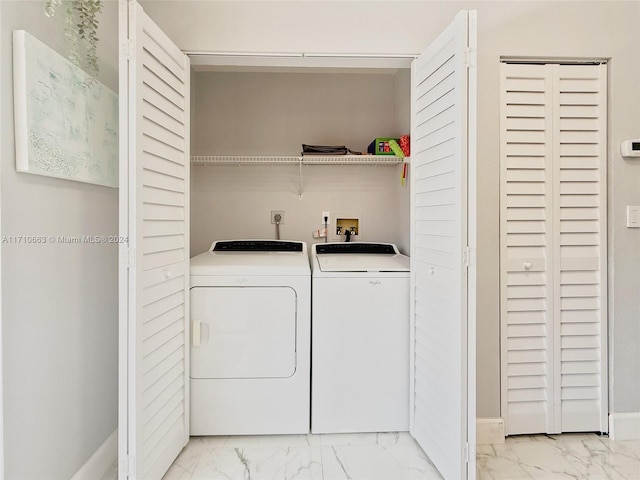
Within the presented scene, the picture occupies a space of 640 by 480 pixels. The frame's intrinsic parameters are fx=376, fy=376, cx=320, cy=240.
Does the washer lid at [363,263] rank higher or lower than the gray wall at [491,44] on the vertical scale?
lower

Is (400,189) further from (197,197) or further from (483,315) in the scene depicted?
(197,197)

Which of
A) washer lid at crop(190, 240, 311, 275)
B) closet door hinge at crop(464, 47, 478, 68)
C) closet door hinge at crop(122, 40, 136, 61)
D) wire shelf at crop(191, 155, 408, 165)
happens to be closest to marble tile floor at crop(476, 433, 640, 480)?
washer lid at crop(190, 240, 311, 275)

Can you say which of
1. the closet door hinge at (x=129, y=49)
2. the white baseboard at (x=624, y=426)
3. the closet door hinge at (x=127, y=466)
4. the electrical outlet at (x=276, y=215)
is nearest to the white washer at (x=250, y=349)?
the closet door hinge at (x=127, y=466)

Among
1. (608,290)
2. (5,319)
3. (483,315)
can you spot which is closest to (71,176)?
(5,319)

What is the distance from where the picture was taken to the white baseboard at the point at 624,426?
81.0 inches

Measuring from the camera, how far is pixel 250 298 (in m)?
2.01

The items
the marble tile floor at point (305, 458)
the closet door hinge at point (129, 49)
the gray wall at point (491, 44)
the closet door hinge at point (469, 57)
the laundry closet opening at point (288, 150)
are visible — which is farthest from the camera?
the laundry closet opening at point (288, 150)

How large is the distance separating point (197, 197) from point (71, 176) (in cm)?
131

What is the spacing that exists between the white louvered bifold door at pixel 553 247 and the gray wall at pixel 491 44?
6 centimetres

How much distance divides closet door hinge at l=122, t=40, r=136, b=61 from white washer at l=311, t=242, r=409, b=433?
1.27m

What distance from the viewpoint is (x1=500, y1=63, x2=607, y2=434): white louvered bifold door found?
6.59 ft

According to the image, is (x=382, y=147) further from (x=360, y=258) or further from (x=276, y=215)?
(x=276, y=215)

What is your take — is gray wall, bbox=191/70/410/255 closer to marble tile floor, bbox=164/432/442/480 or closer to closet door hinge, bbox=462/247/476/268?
closet door hinge, bbox=462/247/476/268

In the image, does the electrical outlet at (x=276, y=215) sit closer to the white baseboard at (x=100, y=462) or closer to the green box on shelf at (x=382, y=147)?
the green box on shelf at (x=382, y=147)
